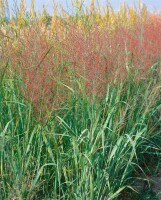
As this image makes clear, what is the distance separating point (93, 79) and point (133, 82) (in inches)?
35.3

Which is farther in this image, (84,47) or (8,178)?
(84,47)

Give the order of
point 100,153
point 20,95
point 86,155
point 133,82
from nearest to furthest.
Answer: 1. point 86,155
2. point 100,153
3. point 20,95
4. point 133,82

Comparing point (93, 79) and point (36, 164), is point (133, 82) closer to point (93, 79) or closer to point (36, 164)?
point (93, 79)

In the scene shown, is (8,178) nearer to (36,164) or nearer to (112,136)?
(36,164)

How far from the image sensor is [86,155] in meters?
3.25

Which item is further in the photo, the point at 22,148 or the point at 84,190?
the point at 22,148

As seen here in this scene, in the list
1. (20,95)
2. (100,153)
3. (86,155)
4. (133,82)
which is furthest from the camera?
(133,82)

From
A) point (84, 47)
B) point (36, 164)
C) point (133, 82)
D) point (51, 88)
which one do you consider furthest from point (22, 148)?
point (133, 82)

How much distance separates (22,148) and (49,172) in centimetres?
25

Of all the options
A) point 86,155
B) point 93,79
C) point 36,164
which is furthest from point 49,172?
point 93,79

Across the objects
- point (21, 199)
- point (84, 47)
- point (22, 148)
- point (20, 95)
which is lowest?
point (21, 199)

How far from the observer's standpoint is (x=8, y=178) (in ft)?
11.3

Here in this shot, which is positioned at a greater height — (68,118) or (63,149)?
(68,118)

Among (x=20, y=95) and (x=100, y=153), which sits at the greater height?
(x=20, y=95)
